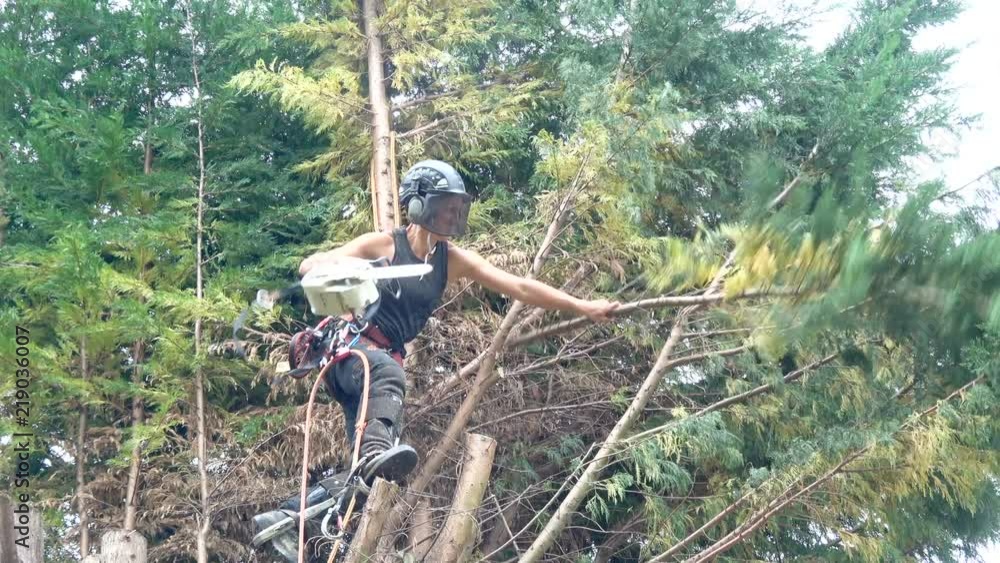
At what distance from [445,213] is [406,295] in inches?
16.9

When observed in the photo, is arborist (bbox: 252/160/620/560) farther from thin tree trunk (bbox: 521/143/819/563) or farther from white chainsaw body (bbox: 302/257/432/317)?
thin tree trunk (bbox: 521/143/819/563)

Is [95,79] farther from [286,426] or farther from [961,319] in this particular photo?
[961,319]

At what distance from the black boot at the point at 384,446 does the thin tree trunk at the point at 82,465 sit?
3.00m

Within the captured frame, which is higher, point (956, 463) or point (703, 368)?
point (703, 368)

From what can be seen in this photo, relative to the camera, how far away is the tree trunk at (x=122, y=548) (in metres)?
5.96

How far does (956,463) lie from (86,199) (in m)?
6.04

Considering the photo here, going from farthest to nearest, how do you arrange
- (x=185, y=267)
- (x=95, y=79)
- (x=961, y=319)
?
1. (x=95, y=79)
2. (x=185, y=267)
3. (x=961, y=319)

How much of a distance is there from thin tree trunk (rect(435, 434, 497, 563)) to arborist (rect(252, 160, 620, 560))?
100cm

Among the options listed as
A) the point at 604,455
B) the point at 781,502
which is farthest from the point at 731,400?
the point at 604,455

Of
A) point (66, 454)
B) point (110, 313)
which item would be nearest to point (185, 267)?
point (110, 313)

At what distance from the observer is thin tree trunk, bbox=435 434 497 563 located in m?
6.27

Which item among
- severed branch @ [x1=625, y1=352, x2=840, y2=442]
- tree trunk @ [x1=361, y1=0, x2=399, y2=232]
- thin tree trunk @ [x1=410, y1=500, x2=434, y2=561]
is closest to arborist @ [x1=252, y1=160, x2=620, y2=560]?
thin tree trunk @ [x1=410, y1=500, x2=434, y2=561]

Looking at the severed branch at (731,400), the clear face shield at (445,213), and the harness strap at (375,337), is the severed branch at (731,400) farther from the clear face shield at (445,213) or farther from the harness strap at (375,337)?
the clear face shield at (445,213)

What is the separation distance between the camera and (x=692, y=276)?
4.56 meters
